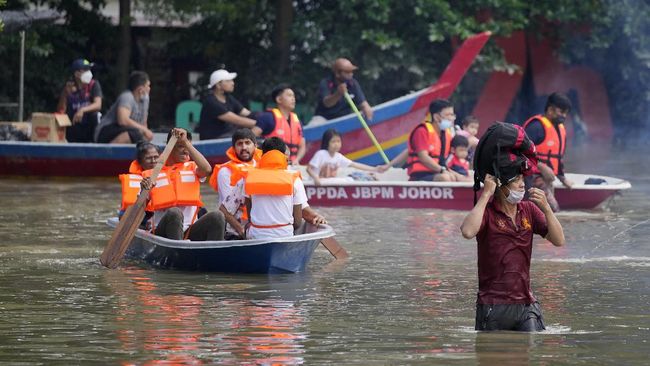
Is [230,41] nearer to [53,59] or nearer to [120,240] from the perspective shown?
[53,59]

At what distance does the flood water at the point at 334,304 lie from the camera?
915 cm

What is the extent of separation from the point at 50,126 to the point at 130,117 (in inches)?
64.4

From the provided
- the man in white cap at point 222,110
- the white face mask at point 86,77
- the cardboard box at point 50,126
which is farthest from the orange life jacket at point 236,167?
the cardboard box at point 50,126

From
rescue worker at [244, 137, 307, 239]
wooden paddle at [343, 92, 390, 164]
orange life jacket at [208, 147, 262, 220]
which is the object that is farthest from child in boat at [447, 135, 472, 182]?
rescue worker at [244, 137, 307, 239]

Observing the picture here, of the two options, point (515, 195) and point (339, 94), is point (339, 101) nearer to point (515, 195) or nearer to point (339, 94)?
point (339, 94)

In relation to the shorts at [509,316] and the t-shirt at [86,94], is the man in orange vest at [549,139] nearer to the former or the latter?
the t-shirt at [86,94]

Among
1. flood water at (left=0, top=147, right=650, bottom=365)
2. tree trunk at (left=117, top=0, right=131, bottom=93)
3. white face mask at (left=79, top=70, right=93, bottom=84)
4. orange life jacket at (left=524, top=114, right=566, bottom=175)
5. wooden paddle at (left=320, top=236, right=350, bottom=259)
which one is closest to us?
flood water at (left=0, top=147, right=650, bottom=365)

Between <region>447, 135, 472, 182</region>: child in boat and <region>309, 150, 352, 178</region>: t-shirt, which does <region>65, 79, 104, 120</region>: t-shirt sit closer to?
<region>309, 150, 352, 178</region>: t-shirt

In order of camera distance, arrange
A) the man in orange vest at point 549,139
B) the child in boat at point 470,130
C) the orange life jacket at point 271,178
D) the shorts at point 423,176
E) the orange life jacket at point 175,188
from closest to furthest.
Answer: the orange life jacket at point 271,178 → the orange life jacket at point 175,188 → the man in orange vest at point 549,139 → the shorts at point 423,176 → the child in boat at point 470,130

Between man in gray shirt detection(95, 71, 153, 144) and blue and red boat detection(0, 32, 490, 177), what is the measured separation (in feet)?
0.45

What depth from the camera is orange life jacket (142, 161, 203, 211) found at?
13.1 m

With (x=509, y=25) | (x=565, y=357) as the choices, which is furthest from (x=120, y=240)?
(x=509, y=25)

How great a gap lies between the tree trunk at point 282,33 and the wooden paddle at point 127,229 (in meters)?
13.2

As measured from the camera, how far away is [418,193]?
17.9m
